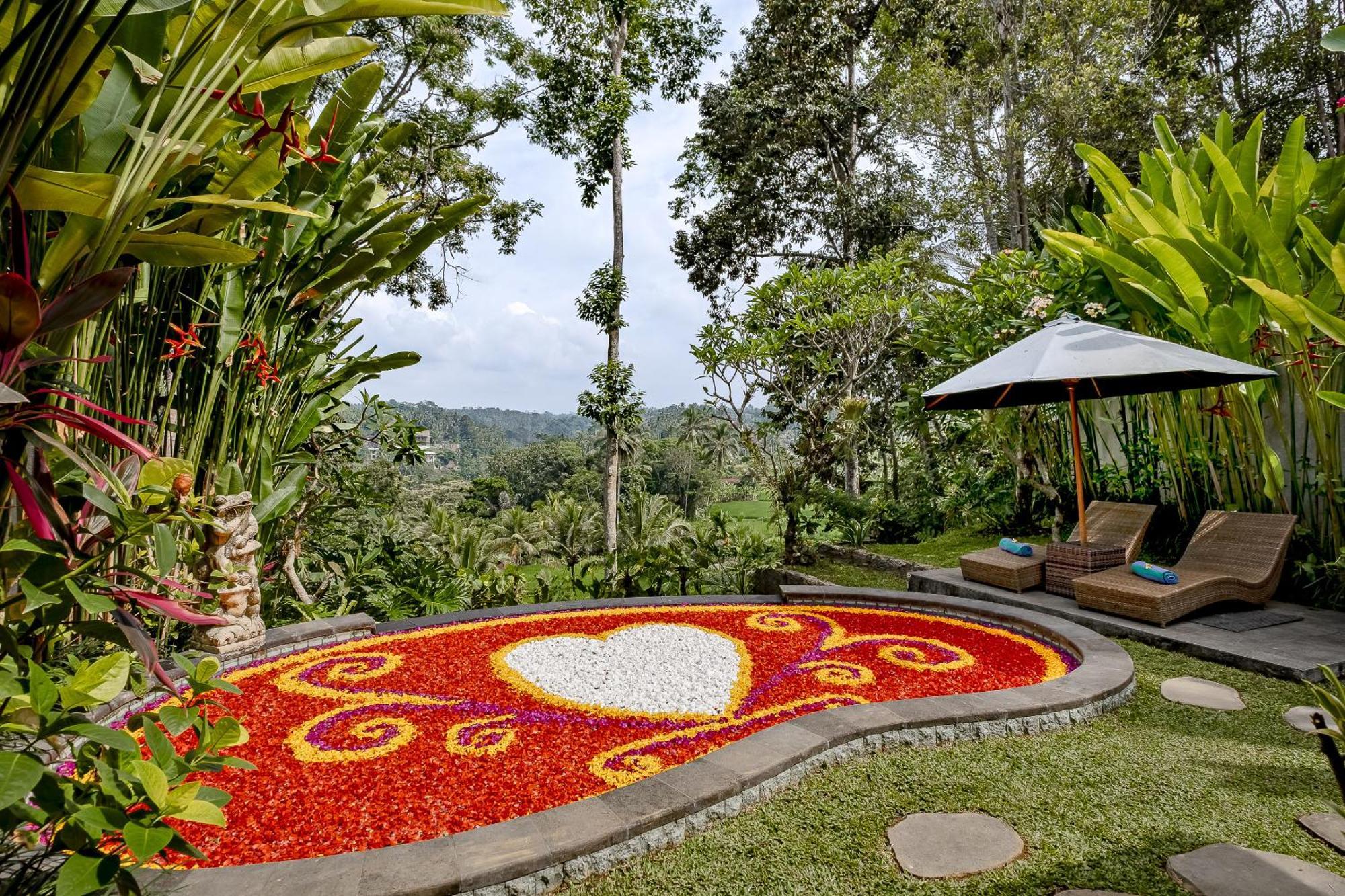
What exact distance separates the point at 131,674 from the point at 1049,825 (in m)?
2.50

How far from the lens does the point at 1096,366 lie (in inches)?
171

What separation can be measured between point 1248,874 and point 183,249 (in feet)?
9.72

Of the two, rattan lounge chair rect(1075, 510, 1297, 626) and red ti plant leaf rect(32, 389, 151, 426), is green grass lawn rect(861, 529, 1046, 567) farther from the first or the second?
red ti plant leaf rect(32, 389, 151, 426)

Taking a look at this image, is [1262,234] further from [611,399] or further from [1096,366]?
[611,399]

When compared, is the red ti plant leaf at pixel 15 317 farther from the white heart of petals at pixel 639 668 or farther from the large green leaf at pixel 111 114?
the white heart of petals at pixel 639 668

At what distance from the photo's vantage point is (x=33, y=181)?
1037mm

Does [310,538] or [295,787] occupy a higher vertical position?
[310,538]

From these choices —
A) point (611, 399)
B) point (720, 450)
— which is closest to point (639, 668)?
point (611, 399)

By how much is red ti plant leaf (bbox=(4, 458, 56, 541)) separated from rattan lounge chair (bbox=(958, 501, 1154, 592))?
594cm

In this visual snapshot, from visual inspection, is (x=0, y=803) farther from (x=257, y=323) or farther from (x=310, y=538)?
(x=310, y=538)

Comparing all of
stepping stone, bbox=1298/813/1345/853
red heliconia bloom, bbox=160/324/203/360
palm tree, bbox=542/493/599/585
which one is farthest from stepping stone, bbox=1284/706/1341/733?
palm tree, bbox=542/493/599/585

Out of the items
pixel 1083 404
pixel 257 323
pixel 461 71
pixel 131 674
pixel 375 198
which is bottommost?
pixel 131 674

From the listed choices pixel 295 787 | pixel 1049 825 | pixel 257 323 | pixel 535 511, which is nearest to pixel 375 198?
pixel 257 323

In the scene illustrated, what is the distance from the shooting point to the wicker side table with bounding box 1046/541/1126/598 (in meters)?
5.11
